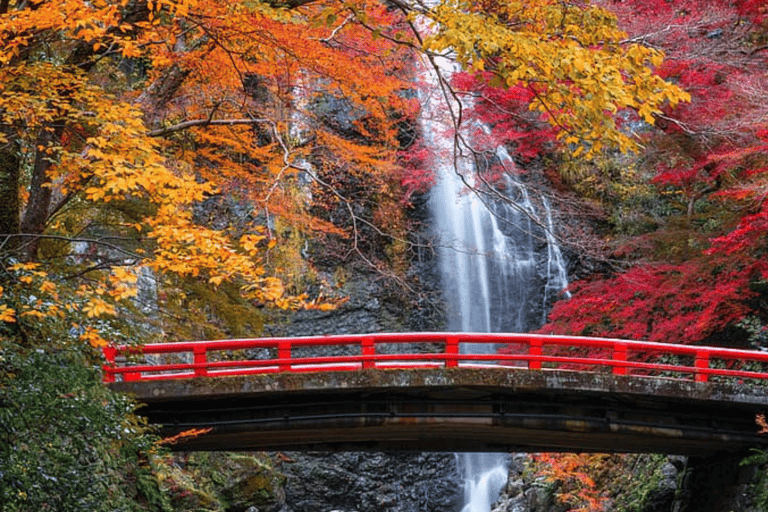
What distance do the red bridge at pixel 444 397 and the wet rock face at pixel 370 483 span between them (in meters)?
6.83

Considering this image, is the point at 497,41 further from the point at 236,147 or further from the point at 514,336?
the point at 236,147

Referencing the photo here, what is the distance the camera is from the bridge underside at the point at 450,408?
485 inches

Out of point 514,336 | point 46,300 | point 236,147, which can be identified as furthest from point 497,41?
point 236,147

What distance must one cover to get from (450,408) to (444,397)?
197mm

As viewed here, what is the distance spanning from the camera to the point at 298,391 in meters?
12.3

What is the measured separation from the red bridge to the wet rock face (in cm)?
683

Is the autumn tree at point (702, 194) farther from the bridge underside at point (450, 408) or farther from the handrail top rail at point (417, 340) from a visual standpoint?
the handrail top rail at point (417, 340)

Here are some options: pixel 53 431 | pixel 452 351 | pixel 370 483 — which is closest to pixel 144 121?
pixel 53 431

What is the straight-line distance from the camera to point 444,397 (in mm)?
13133

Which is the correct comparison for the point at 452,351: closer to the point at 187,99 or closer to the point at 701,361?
the point at 701,361

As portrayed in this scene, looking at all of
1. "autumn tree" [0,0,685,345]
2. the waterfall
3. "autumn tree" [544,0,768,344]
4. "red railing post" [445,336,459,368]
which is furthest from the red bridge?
the waterfall

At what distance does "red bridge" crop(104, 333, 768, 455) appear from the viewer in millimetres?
12195

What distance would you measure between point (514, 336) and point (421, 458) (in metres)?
10.2

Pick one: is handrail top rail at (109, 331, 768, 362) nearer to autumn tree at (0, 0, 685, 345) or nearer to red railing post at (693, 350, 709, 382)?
red railing post at (693, 350, 709, 382)
